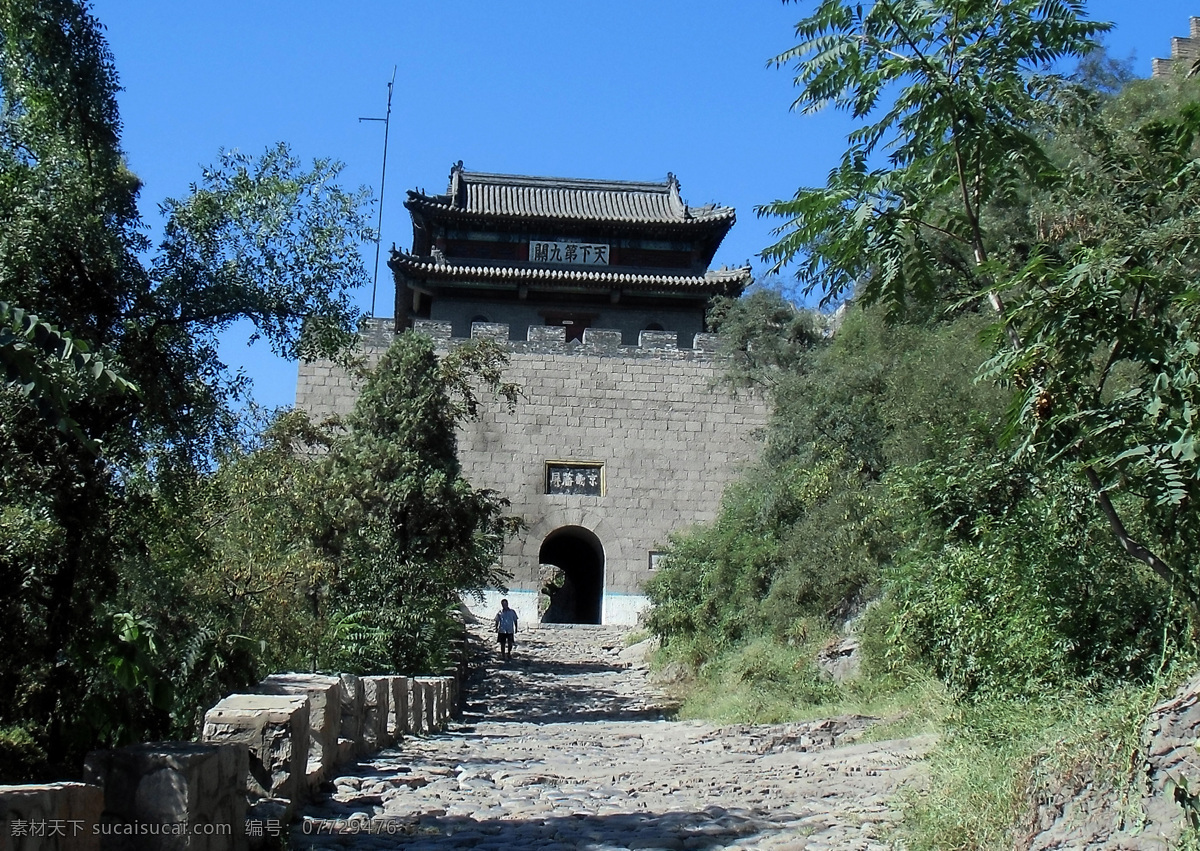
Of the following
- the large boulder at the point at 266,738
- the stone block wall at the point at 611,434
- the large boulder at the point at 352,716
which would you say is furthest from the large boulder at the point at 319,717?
the stone block wall at the point at 611,434

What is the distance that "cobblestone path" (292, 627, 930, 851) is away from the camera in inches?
189

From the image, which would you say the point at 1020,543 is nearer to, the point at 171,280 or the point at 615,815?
the point at 615,815

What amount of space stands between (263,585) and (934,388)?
6608 millimetres

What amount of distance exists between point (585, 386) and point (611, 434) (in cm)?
118

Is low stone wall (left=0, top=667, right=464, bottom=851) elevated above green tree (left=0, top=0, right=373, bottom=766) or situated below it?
below

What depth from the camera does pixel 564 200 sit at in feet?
96.3

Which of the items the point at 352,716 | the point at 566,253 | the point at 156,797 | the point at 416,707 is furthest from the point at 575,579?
the point at 156,797

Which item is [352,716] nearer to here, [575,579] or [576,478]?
[576,478]

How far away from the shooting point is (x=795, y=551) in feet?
41.8

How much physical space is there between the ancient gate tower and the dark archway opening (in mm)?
60

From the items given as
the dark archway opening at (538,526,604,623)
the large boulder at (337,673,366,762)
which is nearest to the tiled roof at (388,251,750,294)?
the dark archway opening at (538,526,604,623)

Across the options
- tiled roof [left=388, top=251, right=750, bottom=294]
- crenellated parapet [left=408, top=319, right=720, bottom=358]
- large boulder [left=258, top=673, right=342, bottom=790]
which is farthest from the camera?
tiled roof [left=388, top=251, right=750, bottom=294]

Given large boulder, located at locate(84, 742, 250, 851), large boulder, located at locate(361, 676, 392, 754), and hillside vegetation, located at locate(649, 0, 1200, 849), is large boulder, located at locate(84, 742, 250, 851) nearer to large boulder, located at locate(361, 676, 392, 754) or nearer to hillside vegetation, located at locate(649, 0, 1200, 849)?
hillside vegetation, located at locate(649, 0, 1200, 849)

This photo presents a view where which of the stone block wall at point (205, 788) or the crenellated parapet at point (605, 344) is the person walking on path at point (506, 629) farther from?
the stone block wall at point (205, 788)
